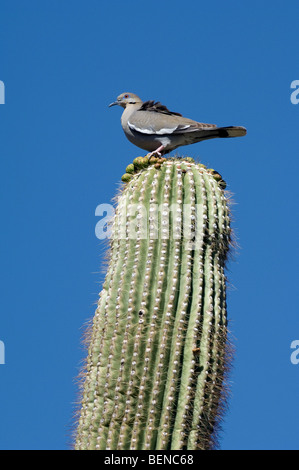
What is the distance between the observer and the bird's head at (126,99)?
10281 mm

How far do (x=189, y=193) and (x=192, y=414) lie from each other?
2.05 metres

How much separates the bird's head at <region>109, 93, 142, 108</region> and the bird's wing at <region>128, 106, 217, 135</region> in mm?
511

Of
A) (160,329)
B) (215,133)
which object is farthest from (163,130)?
(160,329)

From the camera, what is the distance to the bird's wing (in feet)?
31.3

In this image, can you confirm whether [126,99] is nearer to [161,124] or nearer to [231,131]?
[161,124]

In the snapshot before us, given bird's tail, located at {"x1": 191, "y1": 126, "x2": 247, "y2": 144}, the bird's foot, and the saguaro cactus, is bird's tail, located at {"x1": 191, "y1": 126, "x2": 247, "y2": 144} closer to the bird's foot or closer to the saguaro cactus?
the bird's foot

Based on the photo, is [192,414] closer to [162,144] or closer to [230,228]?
[230,228]

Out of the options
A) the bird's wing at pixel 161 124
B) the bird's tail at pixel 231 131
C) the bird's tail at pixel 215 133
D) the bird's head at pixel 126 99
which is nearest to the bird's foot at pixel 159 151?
the bird's wing at pixel 161 124

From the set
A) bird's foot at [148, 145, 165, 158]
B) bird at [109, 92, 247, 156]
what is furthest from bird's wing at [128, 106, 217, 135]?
bird's foot at [148, 145, 165, 158]

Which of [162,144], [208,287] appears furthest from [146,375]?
[162,144]

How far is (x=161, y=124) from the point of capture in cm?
956

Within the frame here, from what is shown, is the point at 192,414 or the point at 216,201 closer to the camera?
the point at 192,414

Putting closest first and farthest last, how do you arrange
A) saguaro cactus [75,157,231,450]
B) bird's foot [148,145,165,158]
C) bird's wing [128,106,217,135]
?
saguaro cactus [75,157,231,450] → bird's foot [148,145,165,158] → bird's wing [128,106,217,135]

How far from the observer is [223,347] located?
26.0 feet
